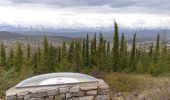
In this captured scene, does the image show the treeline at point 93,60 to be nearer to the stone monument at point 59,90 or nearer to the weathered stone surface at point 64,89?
the stone monument at point 59,90

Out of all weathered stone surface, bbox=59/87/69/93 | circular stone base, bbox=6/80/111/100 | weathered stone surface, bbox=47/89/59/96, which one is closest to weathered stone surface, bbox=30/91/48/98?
circular stone base, bbox=6/80/111/100

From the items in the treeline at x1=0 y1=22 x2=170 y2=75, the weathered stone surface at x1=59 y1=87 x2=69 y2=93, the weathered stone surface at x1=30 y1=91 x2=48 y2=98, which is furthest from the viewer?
the treeline at x1=0 y1=22 x2=170 y2=75

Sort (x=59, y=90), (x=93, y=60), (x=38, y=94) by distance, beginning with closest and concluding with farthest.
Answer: (x=38, y=94), (x=59, y=90), (x=93, y=60)

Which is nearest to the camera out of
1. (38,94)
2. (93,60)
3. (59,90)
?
(38,94)

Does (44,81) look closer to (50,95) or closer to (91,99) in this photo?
(50,95)

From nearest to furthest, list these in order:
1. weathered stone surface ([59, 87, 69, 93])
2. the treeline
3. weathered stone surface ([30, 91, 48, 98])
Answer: weathered stone surface ([30, 91, 48, 98])
weathered stone surface ([59, 87, 69, 93])
the treeline

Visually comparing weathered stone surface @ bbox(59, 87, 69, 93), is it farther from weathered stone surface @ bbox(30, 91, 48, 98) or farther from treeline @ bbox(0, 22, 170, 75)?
treeline @ bbox(0, 22, 170, 75)

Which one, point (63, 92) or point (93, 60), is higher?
point (63, 92)

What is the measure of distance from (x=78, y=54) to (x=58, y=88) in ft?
212

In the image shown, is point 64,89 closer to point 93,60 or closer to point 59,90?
A: point 59,90

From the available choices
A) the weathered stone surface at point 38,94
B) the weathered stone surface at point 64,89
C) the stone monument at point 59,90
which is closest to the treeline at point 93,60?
the stone monument at point 59,90

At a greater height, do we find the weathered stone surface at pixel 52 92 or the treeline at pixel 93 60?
the weathered stone surface at pixel 52 92

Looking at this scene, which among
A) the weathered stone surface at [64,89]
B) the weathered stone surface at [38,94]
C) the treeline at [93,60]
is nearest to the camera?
the weathered stone surface at [38,94]

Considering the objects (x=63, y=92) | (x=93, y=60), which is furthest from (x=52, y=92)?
(x=93, y=60)
